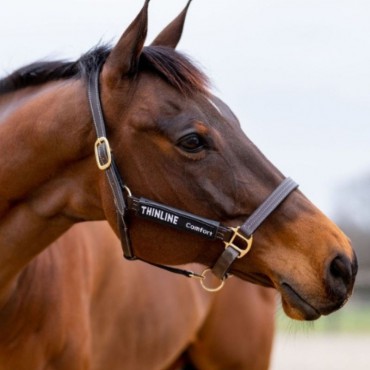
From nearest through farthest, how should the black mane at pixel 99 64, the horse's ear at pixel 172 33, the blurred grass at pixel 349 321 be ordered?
the black mane at pixel 99 64 → the horse's ear at pixel 172 33 → the blurred grass at pixel 349 321

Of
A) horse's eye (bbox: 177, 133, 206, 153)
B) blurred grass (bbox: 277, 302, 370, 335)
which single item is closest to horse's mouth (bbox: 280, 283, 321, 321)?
horse's eye (bbox: 177, 133, 206, 153)

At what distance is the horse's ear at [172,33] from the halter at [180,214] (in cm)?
66

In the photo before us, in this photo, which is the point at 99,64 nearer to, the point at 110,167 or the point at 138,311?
the point at 110,167

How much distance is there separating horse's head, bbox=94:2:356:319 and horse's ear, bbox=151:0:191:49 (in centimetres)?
40

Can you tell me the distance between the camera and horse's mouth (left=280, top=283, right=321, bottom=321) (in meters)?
3.77

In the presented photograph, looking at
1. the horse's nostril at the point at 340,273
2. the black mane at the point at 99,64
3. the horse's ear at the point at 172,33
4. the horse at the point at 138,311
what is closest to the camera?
the horse's nostril at the point at 340,273

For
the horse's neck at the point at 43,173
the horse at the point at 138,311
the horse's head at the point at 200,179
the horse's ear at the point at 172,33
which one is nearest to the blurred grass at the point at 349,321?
the horse at the point at 138,311

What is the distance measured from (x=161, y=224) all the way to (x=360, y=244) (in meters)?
32.0

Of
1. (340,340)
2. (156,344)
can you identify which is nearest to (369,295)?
(340,340)

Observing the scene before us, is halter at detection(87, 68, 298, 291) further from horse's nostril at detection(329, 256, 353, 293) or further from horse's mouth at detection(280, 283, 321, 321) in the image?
horse's nostril at detection(329, 256, 353, 293)

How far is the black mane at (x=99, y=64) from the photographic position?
4074 millimetres

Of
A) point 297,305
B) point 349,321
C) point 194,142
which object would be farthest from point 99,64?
point 349,321

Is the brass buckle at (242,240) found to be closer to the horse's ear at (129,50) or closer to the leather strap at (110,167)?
the leather strap at (110,167)

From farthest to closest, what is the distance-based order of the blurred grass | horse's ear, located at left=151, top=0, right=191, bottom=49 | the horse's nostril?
the blurred grass → horse's ear, located at left=151, top=0, right=191, bottom=49 → the horse's nostril
